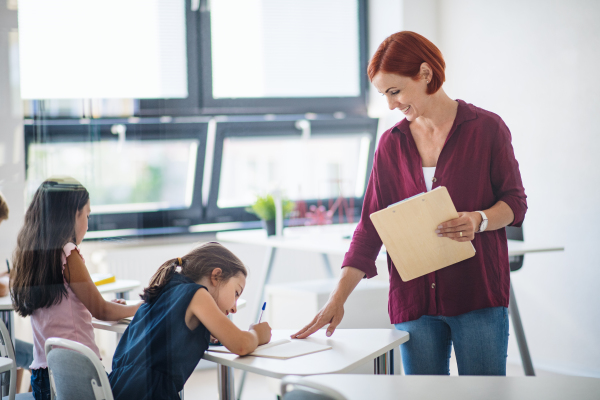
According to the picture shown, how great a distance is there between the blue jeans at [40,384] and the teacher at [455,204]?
2.68ft

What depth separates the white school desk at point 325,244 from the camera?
2888 mm

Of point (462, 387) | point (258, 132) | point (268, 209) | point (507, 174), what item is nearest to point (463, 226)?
point (507, 174)

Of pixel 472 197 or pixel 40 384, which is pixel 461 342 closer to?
pixel 472 197

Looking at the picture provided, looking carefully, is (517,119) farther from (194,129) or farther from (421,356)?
(421,356)

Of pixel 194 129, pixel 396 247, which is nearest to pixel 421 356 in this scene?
pixel 396 247

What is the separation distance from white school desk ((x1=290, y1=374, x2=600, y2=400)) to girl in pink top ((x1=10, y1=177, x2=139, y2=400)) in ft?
2.88

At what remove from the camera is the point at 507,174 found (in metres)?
1.60

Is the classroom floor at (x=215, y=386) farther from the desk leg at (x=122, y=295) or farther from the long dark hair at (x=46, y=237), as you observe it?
the long dark hair at (x=46, y=237)

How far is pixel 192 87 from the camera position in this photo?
3.96 meters

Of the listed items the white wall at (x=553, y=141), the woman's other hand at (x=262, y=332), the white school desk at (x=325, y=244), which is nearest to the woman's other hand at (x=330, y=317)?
the woman's other hand at (x=262, y=332)

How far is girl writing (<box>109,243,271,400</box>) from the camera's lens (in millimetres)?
1607

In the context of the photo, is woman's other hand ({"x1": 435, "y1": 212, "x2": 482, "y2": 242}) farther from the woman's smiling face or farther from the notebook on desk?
the notebook on desk

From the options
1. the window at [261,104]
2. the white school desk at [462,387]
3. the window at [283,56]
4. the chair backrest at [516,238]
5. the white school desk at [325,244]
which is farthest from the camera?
the window at [283,56]

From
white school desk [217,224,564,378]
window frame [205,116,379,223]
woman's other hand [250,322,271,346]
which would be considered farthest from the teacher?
window frame [205,116,379,223]
